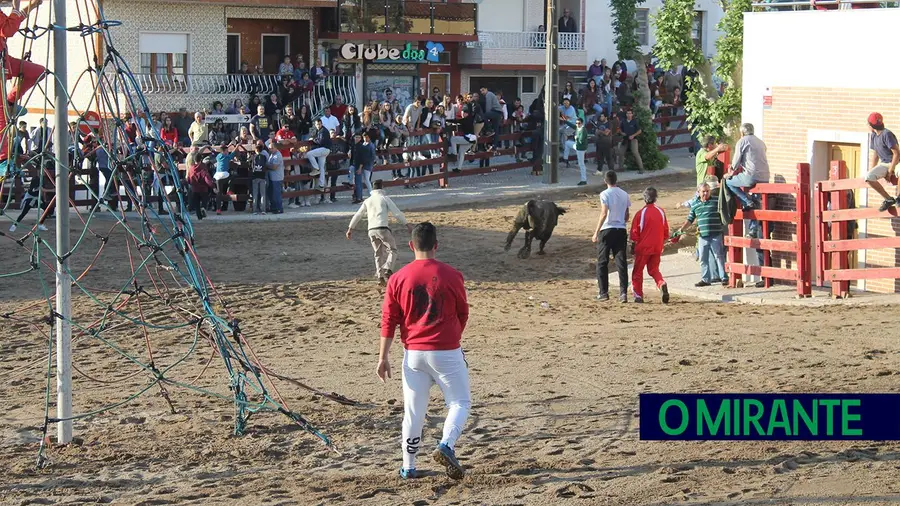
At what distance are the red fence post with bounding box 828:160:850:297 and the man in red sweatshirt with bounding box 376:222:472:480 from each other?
8.90 meters

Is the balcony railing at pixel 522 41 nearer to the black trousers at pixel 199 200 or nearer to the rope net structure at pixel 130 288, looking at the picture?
the black trousers at pixel 199 200

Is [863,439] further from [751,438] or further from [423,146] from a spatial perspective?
[423,146]

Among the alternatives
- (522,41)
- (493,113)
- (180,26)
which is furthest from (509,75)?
(180,26)

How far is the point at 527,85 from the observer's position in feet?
142

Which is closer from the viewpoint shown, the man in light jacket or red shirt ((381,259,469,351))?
red shirt ((381,259,469,351))

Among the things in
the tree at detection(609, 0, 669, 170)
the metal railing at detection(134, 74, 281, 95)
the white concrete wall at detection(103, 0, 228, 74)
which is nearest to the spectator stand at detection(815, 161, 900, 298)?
the tree at detection(609, 0, 669, 170)

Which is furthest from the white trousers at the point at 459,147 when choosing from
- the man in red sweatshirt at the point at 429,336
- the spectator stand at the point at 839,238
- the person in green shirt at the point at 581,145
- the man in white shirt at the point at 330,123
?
the man in red sweatshirt at the point at 429,336

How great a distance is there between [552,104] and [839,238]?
1460cm

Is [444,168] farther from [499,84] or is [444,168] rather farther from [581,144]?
[499,84]

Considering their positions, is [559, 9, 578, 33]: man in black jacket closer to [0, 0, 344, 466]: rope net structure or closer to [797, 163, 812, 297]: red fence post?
[0, 0, 344, 466]: rope net structure

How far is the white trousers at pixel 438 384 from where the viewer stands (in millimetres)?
8586

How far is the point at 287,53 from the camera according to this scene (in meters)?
36.8

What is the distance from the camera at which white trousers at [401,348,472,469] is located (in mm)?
8586

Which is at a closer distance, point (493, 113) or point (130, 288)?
point (130, 288)
